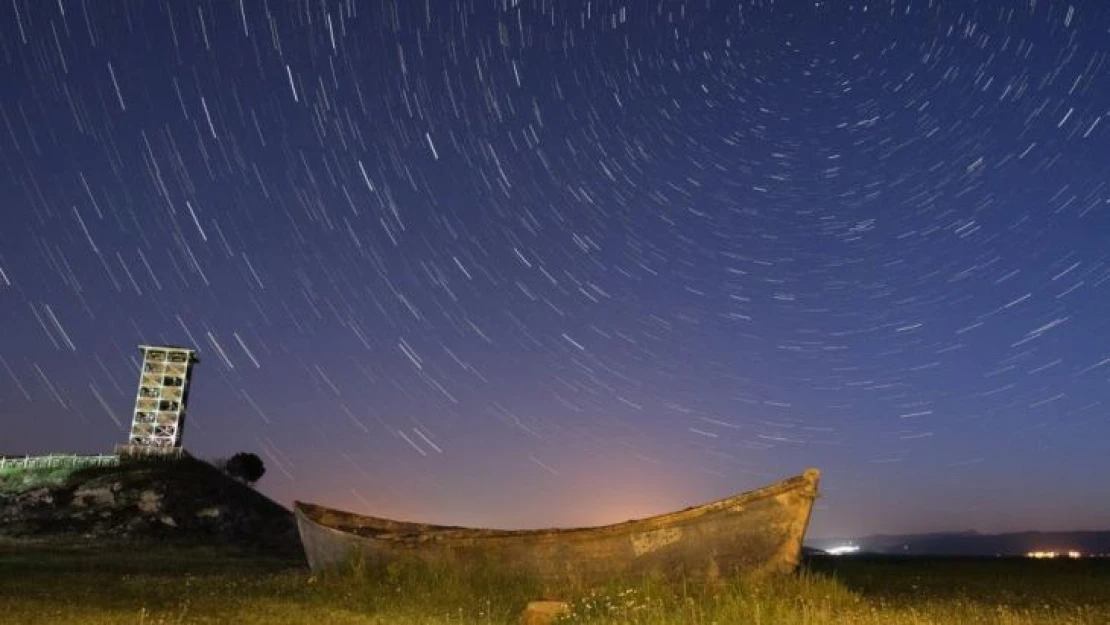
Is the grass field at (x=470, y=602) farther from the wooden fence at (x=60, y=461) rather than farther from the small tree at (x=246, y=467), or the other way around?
the small tree at (x=246, y=467)

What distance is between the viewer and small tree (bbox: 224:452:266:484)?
70438mm

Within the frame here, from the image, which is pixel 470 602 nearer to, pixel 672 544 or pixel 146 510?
pixel 672 544

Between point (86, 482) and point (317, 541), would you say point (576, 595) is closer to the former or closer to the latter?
point (317, 541)

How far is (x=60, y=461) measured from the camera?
54281 millimetres

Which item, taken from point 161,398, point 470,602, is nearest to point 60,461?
point 161,398

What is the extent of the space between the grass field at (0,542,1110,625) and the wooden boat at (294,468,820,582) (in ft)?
2.10

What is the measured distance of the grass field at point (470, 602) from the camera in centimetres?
1042

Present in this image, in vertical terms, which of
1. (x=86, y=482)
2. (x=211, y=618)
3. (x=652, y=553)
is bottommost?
(x=211, y=618)

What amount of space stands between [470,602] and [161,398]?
209 ft

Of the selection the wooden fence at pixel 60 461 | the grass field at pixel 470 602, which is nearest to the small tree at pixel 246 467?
the wooden fence at pixel 60 461

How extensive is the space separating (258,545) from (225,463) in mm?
31379

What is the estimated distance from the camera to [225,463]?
232ft

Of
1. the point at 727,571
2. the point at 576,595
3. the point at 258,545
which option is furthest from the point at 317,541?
the point at 258,545

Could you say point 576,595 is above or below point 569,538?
below
